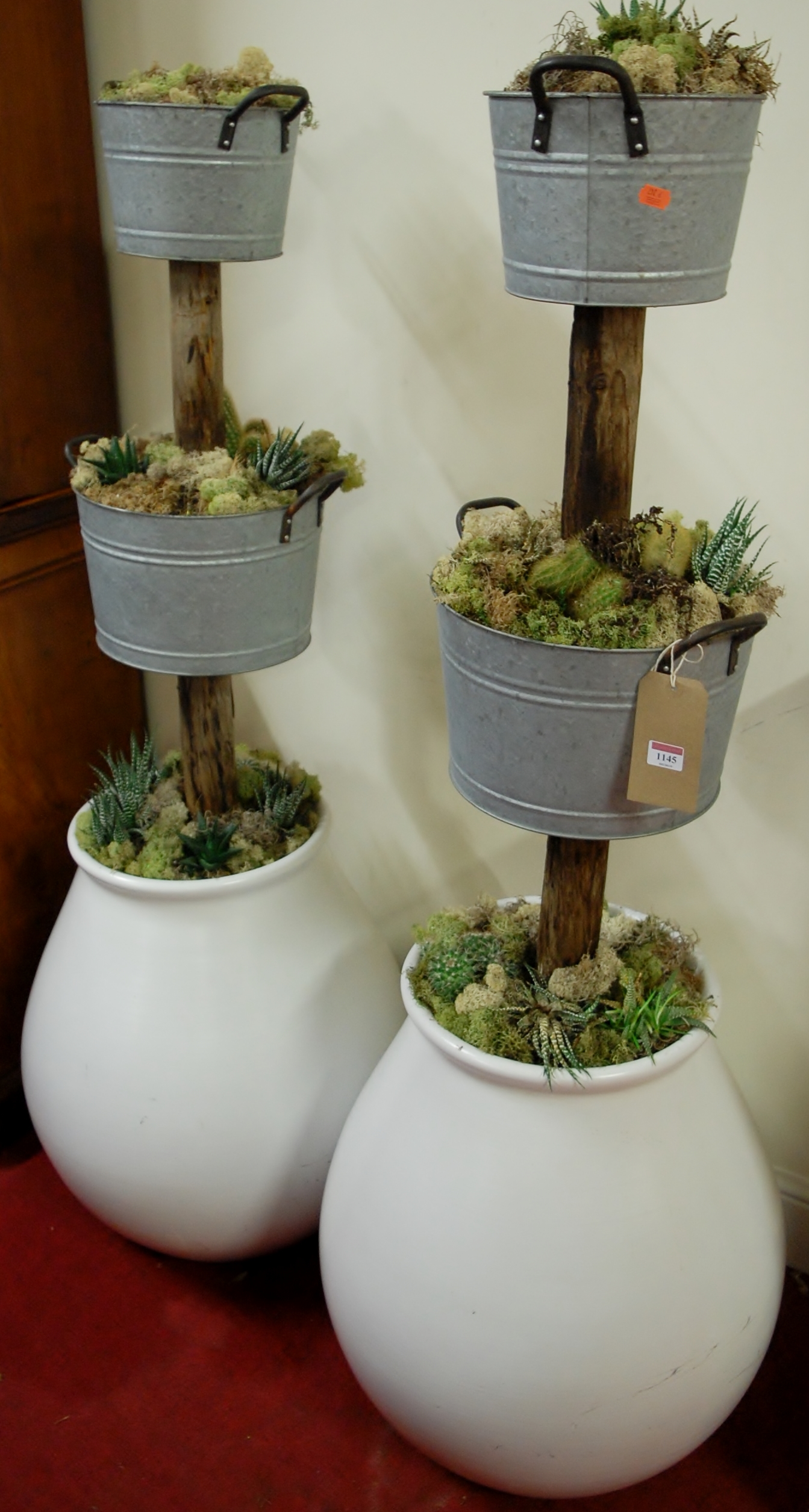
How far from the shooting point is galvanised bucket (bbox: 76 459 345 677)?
Answer: 58.0 inches

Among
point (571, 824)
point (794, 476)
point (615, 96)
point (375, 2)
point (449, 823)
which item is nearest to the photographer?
point (615, 96)

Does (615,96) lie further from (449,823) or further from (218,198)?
(449,823)

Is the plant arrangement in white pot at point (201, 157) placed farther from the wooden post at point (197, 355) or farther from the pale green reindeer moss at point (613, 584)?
the pale green reindeer moss at point (613, 584)

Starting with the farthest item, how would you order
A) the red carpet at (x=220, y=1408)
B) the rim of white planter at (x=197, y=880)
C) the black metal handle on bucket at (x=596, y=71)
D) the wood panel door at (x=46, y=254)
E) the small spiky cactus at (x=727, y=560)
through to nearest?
1. the wood panel door at (x=46, y=254)
2. the rim of white planter at (x=197, y=880)
3. the red carpet at (x=220, y=1408)
4. the small spiky cactus at (x=727, y=560)
5. the black metal handle on bucket at (x=596, y=71)

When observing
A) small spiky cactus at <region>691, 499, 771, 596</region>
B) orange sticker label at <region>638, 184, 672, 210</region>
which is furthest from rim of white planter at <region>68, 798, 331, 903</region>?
orange sticker label at <region>638, 184, 672, 210</region>

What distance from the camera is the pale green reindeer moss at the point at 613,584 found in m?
1.13

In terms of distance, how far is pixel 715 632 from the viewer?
3.50ft

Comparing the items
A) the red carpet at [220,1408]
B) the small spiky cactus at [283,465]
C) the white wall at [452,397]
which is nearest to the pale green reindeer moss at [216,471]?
the small spiky cactus at [283,465]

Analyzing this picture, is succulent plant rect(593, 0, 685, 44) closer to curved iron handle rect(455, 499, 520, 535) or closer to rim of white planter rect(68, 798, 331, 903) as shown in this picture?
curved iron handle rect(455, 499, 520, 535)

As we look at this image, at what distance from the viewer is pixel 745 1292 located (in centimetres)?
137

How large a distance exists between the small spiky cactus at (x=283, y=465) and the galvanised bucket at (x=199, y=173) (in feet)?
0.73

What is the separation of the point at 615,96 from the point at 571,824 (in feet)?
2.05

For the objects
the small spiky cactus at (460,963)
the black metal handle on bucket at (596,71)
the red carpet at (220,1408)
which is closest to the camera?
the black metal handle on bucket at (596,71)

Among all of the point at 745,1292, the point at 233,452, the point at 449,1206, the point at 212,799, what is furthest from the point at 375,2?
the point at 745,1292
